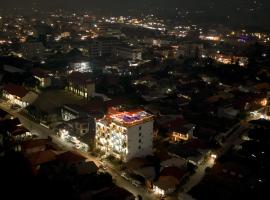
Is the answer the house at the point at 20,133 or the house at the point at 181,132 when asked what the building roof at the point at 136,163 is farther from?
the house at the point at 20,133

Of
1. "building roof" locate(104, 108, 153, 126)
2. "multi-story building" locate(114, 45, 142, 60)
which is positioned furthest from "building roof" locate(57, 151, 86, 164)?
"multi-story building" locate(114, 45, 142, 60)

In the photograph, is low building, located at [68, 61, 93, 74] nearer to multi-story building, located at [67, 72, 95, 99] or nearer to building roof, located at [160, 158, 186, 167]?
multi-story building, located at [67, 72, 95, 99]

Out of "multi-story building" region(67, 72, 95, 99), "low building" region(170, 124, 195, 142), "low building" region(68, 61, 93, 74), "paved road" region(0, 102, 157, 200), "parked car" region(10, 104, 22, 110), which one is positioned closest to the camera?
"paved road" region(0, 102, 157, 200)

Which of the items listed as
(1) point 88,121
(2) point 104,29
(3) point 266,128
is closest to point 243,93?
(3) point 266,128

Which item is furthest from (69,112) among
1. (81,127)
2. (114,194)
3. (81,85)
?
(114,194)

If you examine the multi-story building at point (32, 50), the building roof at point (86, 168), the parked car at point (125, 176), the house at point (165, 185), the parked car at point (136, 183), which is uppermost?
the multi-story building at point (32, 50)

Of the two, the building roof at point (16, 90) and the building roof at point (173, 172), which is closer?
the building roof at point (173, 172)

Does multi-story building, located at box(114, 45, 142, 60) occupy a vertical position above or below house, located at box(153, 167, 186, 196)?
above

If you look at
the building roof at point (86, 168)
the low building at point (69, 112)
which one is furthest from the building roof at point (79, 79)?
the building roof at point (86, 168)
